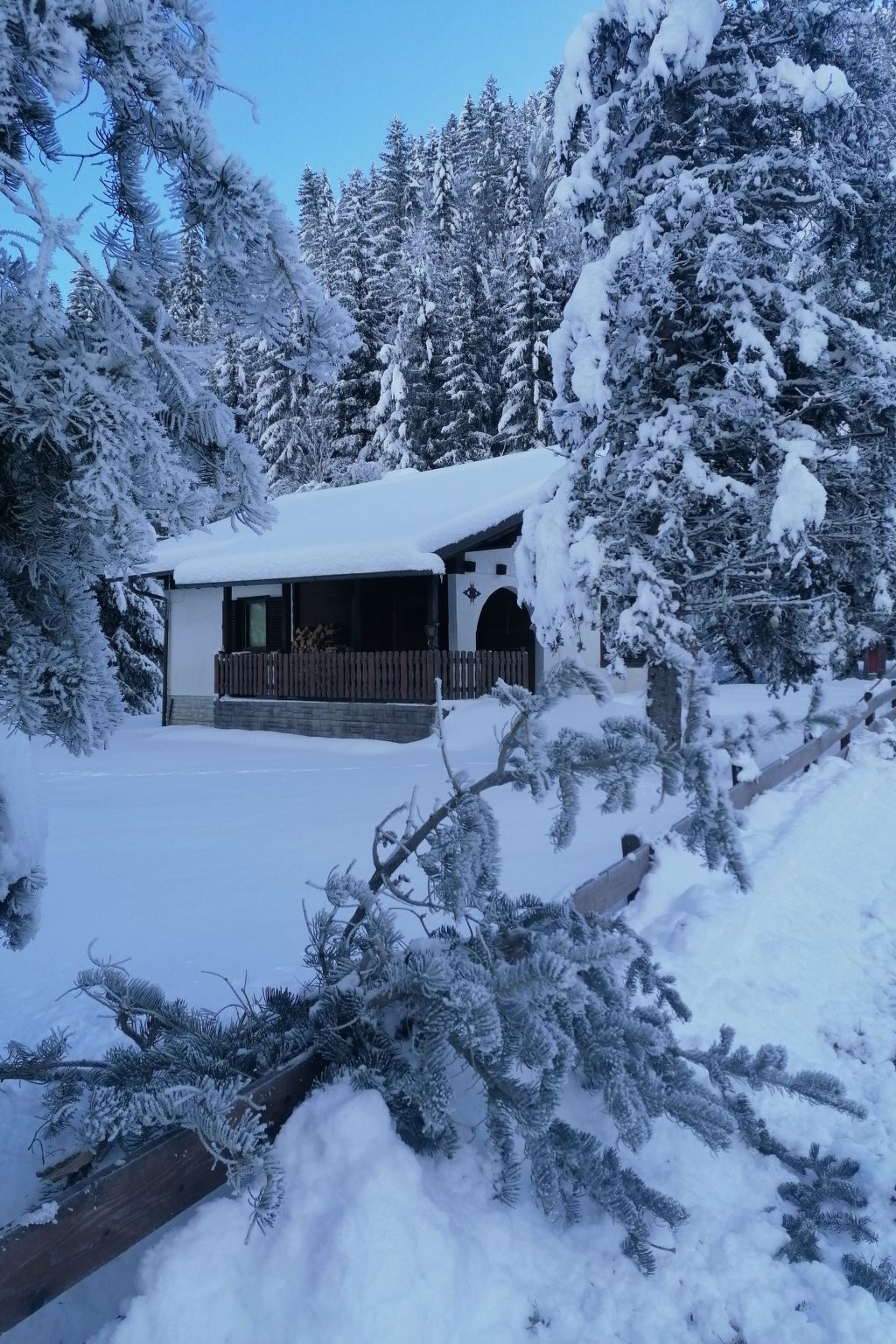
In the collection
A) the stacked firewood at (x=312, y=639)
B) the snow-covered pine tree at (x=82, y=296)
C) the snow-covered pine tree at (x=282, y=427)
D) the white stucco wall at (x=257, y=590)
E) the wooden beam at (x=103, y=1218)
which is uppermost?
the snow-covered pine tree at (x=282, y=427)

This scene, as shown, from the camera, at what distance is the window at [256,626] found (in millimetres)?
19609

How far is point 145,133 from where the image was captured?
8.06 ft

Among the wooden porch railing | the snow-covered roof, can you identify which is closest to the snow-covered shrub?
the snow-covered roof

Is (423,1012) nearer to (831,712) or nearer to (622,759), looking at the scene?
(622,759)

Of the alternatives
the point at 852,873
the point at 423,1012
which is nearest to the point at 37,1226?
the point at 423,1012

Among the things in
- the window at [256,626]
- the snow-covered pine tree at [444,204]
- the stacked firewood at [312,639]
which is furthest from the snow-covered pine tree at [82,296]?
the snow-covered pine tree at [444,204]

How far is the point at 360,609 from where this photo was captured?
1861 cm

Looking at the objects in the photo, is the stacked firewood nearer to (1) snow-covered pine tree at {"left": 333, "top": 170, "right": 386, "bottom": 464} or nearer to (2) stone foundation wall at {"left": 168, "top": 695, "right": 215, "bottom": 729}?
(2) stone foundation wall at {"left": 168, "top": 695, "right": 215, "bottom": 729}

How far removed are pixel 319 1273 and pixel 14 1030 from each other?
240 centimetres

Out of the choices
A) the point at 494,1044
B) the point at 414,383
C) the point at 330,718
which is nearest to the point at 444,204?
the point at 414,383

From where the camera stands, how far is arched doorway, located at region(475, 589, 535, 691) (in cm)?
1948

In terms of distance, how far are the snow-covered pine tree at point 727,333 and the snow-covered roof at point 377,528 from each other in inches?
86.3

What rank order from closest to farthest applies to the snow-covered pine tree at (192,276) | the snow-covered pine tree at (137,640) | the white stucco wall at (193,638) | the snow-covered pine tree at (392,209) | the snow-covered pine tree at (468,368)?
the snow-covered pine tree at (192,276), the white stucco wall at (193,638), the snow-covered pine tree at (137,640), the snow-covered pine tree at (468,368), the snow-covered pine tree at (392,209)

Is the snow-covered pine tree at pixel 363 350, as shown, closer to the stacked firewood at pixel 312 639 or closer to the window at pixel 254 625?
the window at pixel 254 625
